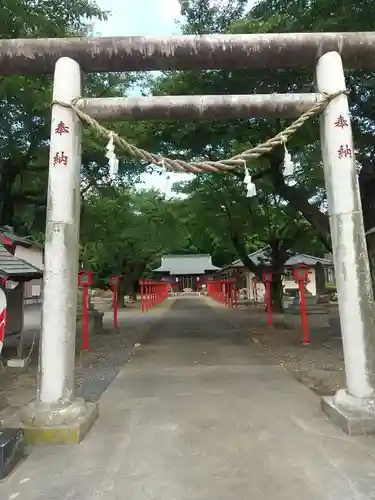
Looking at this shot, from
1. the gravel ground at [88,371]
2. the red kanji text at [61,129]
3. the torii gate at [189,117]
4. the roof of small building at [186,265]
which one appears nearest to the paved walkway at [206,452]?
the torii gate at [189,117]

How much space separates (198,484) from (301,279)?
31.3 ft

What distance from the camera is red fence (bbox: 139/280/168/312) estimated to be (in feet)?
102

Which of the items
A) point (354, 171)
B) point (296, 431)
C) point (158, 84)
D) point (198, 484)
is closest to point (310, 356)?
point (296, 431)

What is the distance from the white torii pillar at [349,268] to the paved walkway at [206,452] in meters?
0.36

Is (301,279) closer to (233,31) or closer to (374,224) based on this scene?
(374,224)

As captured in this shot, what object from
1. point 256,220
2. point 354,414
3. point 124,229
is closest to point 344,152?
point 354,414

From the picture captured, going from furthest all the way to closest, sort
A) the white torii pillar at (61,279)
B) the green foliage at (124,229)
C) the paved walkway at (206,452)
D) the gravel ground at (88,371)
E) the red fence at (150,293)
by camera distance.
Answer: the red fence at (150,293) < the green foliage at (124,229) < the gravel ground at (88,371) < the white torii pillar at (61,279) < the paved walkway at (206,452)

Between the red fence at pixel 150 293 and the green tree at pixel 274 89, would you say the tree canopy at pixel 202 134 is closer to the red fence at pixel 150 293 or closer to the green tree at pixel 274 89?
the green tree at pixel 274 89

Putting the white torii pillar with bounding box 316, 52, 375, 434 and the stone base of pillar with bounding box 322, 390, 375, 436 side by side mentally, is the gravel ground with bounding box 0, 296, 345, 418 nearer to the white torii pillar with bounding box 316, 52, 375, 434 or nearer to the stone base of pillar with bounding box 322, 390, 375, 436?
the stone base of pillar with bounding box 322, 390, 375, 436

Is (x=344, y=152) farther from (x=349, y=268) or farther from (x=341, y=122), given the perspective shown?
(x=349, y=268)

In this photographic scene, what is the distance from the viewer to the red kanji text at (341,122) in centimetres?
538

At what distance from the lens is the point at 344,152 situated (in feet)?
17.5

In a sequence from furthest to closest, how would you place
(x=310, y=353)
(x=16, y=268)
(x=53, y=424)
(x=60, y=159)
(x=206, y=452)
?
1. (x=310, y=353)
2. (x=16, y=268)
3. (x=60, y=159)
4. (x=53, y=424)
5. (x=206, y=452)

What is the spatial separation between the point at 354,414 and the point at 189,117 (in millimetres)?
4284
